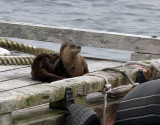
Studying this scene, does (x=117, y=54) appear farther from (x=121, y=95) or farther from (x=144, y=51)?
(x=121, y=95)

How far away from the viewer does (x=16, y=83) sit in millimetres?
5488

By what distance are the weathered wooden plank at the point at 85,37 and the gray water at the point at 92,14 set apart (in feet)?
29.4

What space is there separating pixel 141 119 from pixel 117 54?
983cm

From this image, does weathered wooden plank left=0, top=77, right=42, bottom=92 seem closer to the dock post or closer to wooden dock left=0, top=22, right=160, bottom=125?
wooden dock left=0, top=22, right=160, bottom=125

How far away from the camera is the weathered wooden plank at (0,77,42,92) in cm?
521

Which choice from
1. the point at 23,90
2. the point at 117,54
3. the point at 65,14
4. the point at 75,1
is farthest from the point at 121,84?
the point at 75,1

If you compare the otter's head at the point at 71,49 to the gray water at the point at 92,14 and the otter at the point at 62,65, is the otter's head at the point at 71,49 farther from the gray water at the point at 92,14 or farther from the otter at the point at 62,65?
the gray water at the point at 92,14

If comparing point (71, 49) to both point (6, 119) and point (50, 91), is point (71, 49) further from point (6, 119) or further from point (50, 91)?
point (6, 119)

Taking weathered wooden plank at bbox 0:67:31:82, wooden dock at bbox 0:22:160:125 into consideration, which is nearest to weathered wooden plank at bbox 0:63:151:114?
wooden dock at bbox 0:22:160:125

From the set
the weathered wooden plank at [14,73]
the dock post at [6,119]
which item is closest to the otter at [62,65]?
the weathered wooden plank at [14,73]

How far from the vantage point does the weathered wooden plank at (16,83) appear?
205 inches

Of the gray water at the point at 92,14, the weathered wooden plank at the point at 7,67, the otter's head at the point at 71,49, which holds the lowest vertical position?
the gray water at the point at 92,14

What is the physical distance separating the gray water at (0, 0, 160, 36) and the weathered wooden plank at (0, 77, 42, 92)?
11.4 m

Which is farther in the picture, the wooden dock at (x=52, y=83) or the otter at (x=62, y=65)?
the otter at (x=62, y=65)
